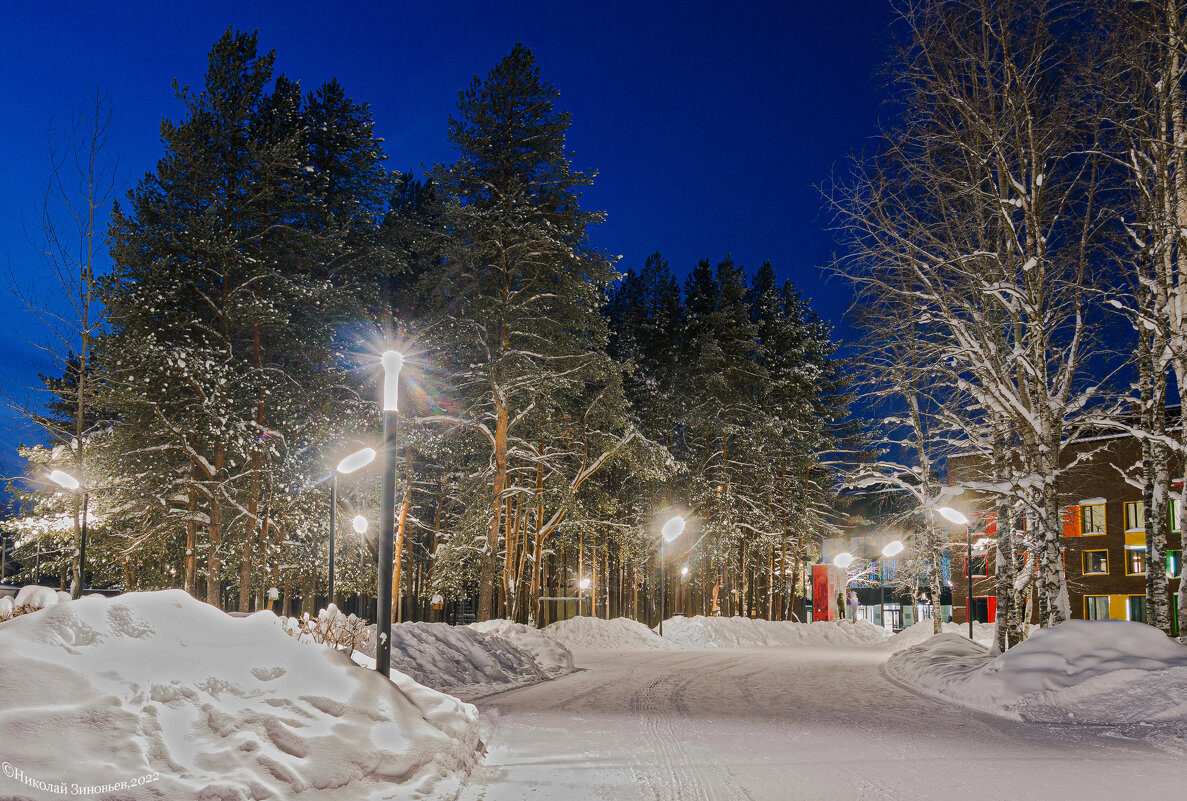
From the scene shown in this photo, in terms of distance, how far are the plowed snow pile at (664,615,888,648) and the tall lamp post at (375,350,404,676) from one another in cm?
2603

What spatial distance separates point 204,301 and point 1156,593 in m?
23.8

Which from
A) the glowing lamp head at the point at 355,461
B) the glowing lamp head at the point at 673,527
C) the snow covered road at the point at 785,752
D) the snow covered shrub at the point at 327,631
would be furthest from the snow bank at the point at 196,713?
the glowing lamp head at the point at 673,527

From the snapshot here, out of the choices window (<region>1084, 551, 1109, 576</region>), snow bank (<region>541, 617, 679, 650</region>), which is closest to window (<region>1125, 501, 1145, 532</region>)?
window (<region>1084, 551, 1109, 576</region>)

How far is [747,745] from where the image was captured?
892 cm

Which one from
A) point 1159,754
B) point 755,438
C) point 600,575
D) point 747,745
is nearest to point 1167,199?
point 1159,754

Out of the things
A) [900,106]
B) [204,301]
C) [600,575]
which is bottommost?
[600,575]

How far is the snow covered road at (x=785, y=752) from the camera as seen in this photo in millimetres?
6816

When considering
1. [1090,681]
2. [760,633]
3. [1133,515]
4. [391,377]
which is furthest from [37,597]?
[1133,515]

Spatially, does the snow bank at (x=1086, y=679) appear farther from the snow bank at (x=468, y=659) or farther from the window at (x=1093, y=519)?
the window at (x=1093, y=519)

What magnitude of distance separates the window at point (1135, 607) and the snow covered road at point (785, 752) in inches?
1243

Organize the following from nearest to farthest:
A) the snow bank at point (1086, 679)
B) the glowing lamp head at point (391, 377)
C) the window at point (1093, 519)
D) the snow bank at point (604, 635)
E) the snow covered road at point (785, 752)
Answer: the snow covered road at point (785, 752), the glowing lamp head at point (391, 377), the snow bank at point (1086, 679), the snow bank at point (604, 635), the window at point (1093, 519)

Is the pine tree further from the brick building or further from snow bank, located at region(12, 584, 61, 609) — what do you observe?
the brick building

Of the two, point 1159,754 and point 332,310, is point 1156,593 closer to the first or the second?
point 1159,754

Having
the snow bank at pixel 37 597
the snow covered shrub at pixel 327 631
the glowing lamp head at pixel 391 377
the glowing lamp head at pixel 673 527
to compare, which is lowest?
the snow covered shrub at pixel 327 631
